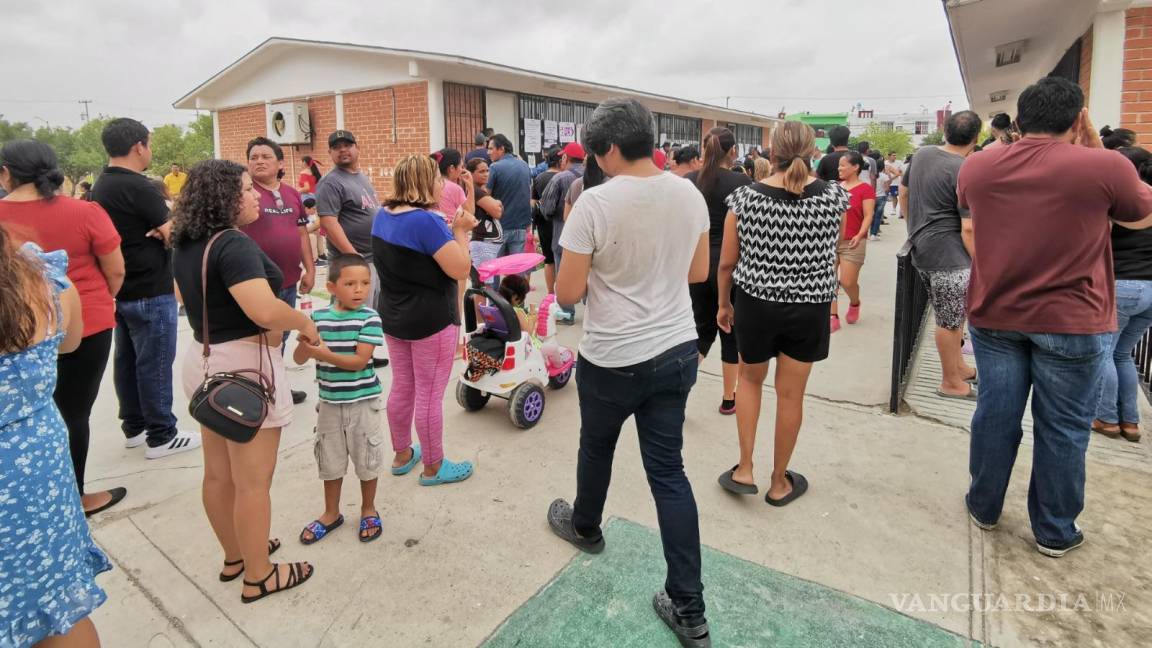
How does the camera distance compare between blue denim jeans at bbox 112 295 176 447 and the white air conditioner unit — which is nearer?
blue denim jeans at bbox 112 295 176 447

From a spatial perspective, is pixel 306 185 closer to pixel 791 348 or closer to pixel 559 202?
pixel 559 202

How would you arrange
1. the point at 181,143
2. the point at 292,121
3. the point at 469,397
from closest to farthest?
the point at 469,397
the point at 292,121
the point at 181,143

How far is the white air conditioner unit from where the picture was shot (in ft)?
42.4

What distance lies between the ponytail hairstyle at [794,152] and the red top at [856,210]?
3.93 metres

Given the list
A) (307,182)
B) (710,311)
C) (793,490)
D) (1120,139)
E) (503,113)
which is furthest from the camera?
(503,113)

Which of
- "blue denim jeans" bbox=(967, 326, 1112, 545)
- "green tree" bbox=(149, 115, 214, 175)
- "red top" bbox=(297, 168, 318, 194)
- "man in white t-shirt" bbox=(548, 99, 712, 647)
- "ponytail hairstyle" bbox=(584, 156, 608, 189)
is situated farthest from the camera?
"green tree" bbox=(149, 115, 214, 175)

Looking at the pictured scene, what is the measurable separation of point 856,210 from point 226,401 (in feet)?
20.1

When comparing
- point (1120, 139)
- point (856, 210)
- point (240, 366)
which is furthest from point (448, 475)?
point (856, 210)

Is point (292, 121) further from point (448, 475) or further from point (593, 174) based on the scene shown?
point (448, 475)

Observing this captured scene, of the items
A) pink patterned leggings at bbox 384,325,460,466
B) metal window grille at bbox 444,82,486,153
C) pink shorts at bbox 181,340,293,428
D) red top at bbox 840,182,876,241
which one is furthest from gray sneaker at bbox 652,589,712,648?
Answer: metal window grille at bbox 444,82,486,153

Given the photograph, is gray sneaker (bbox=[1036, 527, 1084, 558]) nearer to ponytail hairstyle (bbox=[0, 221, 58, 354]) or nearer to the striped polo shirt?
the striped polo shirt

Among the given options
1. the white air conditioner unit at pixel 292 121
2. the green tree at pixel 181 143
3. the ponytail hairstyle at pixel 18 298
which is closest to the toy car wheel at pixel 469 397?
the ponytail hairstyle at pixel 18 298

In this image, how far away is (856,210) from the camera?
6.55 m

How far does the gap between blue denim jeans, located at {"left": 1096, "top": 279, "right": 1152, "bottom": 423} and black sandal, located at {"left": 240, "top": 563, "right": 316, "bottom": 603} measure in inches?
164
